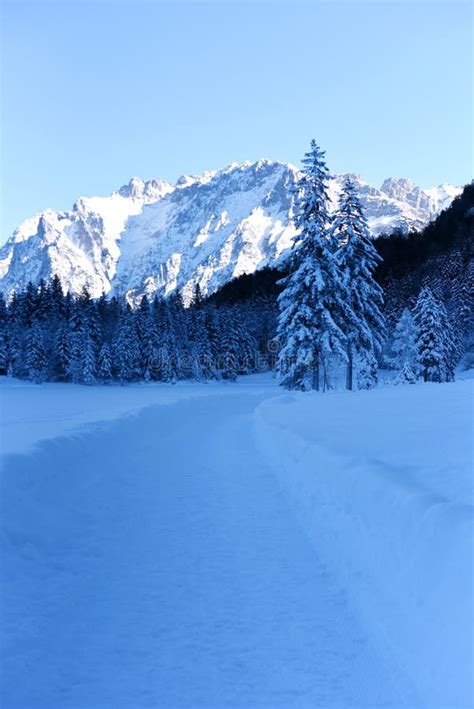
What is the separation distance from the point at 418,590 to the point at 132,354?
62.4 meters

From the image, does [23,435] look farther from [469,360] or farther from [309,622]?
[469,360]

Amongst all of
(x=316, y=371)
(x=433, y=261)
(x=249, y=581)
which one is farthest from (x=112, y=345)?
(x=249, y=581)

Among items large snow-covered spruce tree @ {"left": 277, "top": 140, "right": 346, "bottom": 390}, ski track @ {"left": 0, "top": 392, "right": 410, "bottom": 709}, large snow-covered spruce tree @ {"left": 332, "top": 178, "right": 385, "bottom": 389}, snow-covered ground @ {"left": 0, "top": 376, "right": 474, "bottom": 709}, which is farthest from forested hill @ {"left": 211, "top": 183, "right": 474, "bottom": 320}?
ski track @ {"left": 0, "top": 392, "right": 410, "bottom": 709}

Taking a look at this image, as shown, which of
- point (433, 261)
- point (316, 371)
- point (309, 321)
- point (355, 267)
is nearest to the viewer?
point (309, 321)

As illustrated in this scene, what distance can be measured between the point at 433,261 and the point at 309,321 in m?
59.5

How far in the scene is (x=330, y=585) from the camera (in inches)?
193

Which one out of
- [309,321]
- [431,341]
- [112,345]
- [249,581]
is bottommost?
[249,581]

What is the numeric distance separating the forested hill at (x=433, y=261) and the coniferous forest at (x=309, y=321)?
0.27 meters

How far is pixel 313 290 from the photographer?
2622cm

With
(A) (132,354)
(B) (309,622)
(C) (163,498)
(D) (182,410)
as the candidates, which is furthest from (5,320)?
(B) (309,622)

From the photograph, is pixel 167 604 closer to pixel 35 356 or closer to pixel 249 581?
pixel 249 581

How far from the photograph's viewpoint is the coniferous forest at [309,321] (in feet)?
88.7

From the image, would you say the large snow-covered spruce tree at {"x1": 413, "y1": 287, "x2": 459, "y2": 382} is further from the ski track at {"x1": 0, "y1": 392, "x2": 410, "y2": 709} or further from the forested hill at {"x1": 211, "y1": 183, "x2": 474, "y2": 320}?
the ski track at {"x1": 0, "y1": 392, "x2": 410, "y2": 709}

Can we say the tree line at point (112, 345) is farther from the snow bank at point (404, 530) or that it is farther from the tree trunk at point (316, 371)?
the snow bank at point (404, 530)
